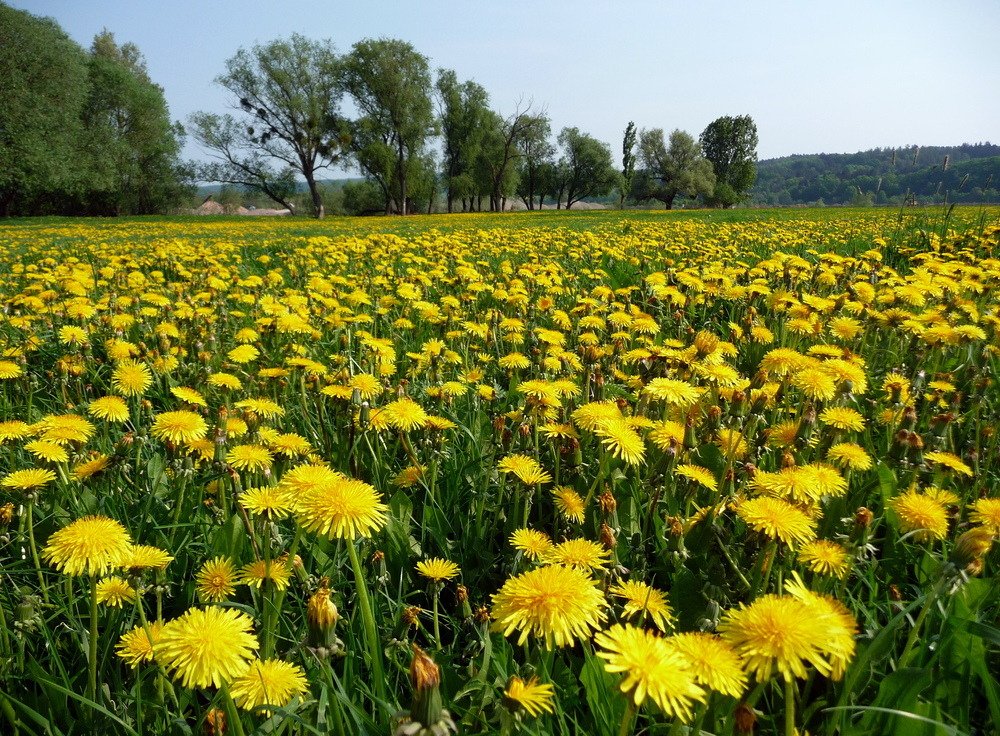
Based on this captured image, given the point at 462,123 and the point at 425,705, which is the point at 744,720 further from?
the point at 462,123

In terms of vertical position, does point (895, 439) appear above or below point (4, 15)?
below

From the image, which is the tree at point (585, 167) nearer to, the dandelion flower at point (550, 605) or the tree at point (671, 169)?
the tree at point (671, 169)

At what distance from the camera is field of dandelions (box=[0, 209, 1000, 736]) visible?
819 millimetres

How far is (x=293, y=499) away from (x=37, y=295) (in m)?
3.39

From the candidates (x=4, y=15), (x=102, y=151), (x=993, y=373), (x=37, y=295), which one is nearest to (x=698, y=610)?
(x=993, y=373)

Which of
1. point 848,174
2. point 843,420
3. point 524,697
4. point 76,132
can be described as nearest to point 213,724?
point 524,697

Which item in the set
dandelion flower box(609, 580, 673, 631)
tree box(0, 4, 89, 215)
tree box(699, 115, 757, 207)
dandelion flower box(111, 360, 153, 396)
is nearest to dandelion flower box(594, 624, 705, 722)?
dandelion flower box(609, 580, 673, 631)

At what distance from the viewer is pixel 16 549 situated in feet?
4.58

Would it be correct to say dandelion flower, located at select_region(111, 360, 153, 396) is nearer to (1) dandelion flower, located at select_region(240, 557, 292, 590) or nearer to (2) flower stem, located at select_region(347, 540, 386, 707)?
(1) dandelion flower, located at select_region(240, 557, 292, 590)

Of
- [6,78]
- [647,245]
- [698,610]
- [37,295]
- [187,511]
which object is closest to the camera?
[698,610]

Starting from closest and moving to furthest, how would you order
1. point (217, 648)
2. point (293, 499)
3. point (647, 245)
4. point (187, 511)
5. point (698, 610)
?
point (217, 648) < point (293, 499) < point (698, 610) < point (187, 511) < point (647, 245)

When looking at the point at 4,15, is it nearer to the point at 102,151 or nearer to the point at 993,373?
the point at 102,151

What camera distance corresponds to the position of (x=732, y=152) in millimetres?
69750

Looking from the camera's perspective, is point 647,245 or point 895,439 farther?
point 647,245
